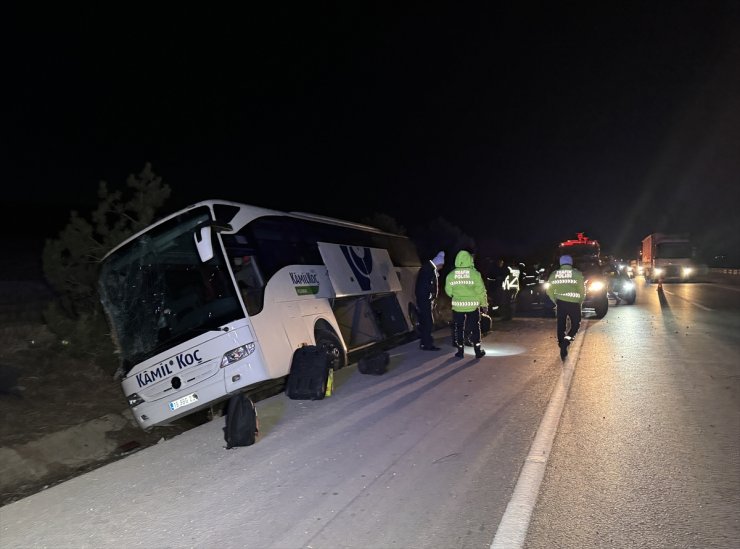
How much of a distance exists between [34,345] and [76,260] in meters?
1.52

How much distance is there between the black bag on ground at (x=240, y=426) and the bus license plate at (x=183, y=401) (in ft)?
3.37

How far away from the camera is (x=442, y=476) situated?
15.4ft

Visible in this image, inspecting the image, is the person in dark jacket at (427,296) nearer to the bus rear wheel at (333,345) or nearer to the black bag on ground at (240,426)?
the bus rear wheel at (333,345)

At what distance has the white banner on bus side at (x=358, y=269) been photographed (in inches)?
403

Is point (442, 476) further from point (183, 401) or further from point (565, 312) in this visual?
point (565, 312)

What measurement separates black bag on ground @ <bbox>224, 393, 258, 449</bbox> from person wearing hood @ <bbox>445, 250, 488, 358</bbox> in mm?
5624

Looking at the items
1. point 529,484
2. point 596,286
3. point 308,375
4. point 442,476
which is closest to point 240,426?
point 308,375

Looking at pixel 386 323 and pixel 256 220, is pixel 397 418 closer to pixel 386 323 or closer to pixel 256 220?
pixel 256 220

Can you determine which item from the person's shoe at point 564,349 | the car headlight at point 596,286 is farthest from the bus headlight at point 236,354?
the car headlight at point 596,286

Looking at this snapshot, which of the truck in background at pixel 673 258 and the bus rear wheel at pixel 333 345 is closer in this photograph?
the bus rear wheel at pixel 333 345

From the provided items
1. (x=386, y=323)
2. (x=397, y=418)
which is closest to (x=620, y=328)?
(x=386, y=323)

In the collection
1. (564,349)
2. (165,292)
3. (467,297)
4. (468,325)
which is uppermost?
(165,292)

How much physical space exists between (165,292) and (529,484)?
4.98 metres

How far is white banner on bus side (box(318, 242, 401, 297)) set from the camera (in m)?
10.2
